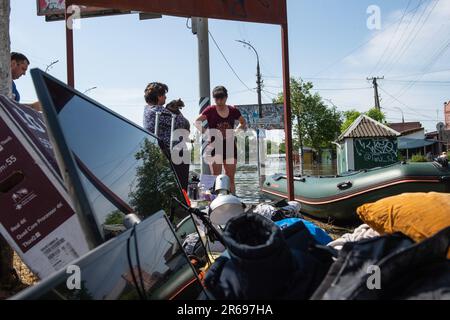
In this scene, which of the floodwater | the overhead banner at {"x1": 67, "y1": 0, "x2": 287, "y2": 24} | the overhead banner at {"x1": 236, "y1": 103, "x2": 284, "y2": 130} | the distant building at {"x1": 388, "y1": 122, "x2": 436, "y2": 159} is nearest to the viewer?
the overhead banner at {"x1": 67, "y1": 0, "x2": 287, "y2": 24}

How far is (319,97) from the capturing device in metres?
37.1

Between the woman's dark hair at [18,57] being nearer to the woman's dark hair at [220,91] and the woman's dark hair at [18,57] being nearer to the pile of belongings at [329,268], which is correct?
the woman's dark hair at [220,91]

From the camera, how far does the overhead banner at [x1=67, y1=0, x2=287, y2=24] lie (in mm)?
4480

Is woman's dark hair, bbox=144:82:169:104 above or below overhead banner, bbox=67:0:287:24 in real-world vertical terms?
below

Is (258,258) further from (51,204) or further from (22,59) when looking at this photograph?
(22,59)

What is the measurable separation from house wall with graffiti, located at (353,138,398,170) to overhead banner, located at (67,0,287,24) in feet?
64.0

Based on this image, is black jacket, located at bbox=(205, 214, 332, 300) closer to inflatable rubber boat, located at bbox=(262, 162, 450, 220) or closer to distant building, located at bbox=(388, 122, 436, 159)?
inflatable rubber boat, located at bbox=(262, 162, 450, 220)

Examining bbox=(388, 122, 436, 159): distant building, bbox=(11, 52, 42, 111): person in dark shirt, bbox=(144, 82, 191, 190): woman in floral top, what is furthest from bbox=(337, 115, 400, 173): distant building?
bbox=(11, 52, 42, 111): person in dark shirt

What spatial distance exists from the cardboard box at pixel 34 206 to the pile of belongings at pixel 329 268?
743 mm

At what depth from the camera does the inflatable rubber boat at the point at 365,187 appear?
15.9ft

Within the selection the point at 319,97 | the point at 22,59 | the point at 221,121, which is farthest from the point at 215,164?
the point at 319,97

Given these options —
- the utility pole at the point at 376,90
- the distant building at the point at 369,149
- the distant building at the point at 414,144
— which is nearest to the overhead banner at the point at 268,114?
the distant building at the point at 369,149

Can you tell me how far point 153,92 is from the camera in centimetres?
482
